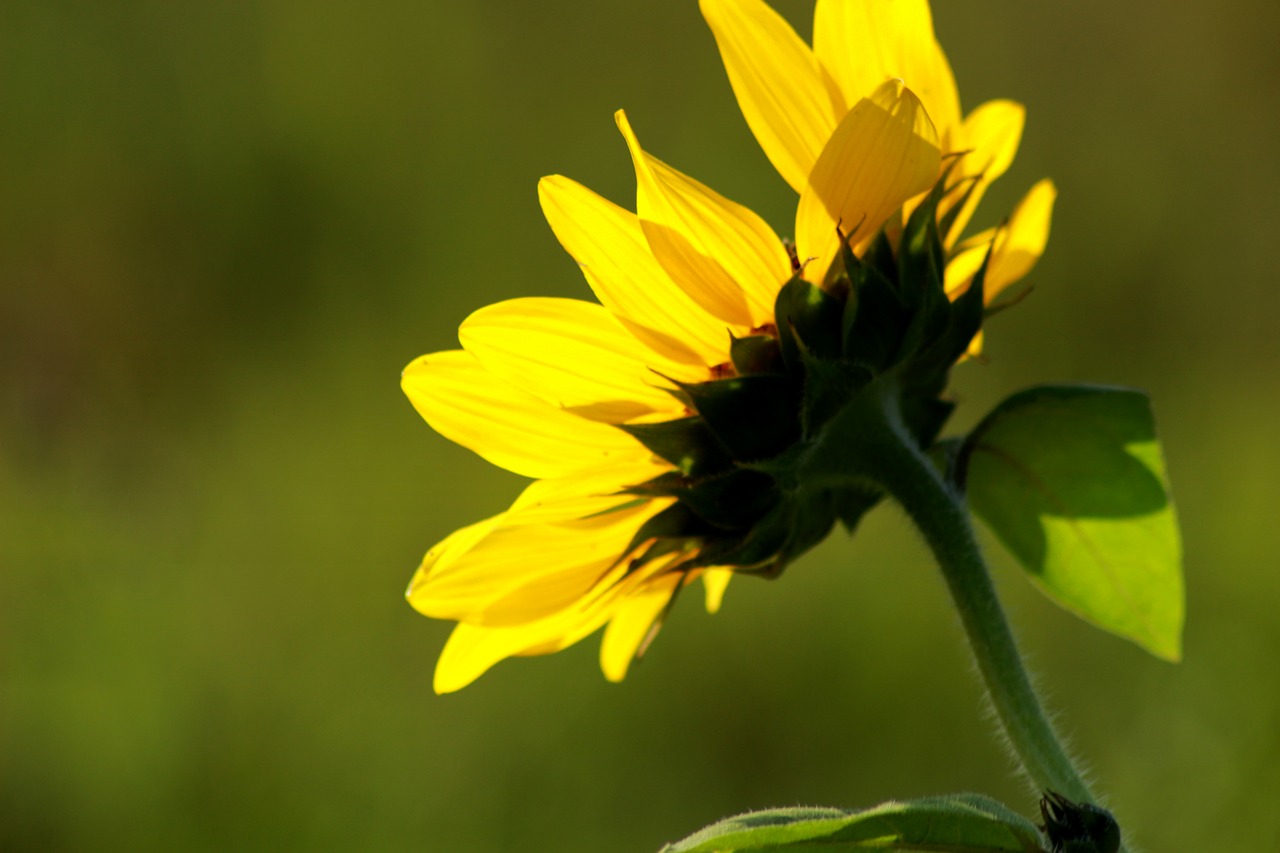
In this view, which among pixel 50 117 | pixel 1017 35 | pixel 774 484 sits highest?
pixel 50 117

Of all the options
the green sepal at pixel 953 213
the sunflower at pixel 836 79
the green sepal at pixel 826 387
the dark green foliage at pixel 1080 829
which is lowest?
the dark green foliage at pixel 1080 829

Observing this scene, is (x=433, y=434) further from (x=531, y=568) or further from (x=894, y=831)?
(x=894, y=831)

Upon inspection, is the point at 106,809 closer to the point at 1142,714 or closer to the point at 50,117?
the point at 1142,714

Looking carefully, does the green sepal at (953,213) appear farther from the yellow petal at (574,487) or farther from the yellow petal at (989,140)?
the yellow petal at (574,487)

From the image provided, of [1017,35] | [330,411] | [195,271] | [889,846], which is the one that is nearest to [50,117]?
[195,271]

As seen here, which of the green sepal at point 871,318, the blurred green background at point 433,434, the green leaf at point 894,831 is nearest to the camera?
the green leaf at point 894,831

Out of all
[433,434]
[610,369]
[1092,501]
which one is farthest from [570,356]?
[433,434]

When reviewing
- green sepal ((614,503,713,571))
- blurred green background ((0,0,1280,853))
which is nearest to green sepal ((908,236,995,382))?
green sepal ((614,503,713,571))

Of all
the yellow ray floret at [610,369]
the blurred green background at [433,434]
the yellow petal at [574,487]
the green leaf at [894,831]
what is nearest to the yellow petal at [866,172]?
the yellow ray floret at [610,369]
